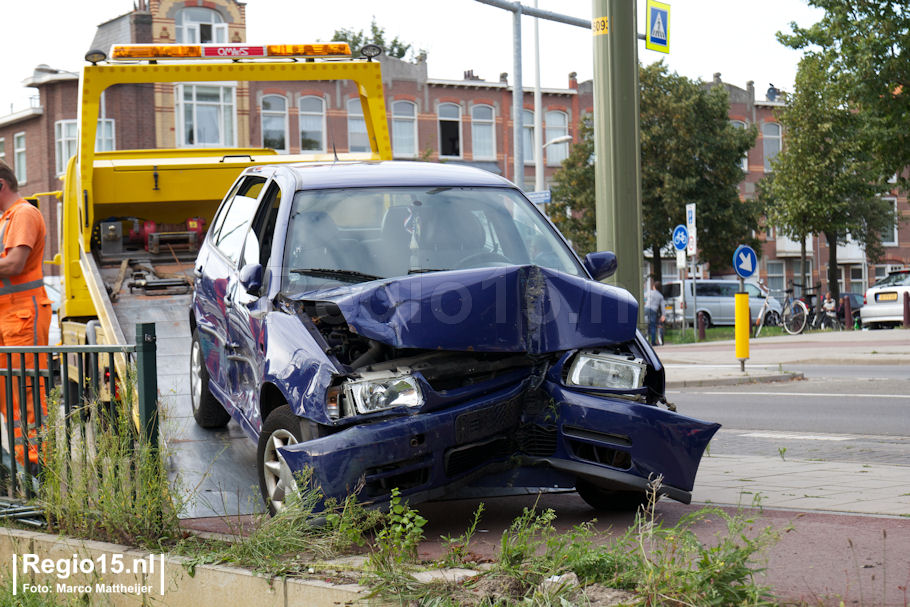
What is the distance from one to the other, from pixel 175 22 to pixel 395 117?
35.0 feet

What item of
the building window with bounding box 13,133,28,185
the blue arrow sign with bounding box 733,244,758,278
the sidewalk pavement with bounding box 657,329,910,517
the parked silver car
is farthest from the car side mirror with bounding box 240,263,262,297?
the building window with bounding box 13,133,28,185

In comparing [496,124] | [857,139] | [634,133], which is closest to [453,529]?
[634,133]

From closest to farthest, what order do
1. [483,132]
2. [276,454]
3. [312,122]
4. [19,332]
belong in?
[276,454] < [19,332] < [312,122] < [483,132]

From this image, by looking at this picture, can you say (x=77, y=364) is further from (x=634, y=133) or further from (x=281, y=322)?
(x=634, y=133)

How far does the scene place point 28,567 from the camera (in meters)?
5.02

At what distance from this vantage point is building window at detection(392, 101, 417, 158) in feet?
172

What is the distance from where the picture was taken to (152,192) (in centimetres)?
1040

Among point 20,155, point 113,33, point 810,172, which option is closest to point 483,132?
point 113,33

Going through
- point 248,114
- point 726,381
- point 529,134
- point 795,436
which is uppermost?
point 248,114

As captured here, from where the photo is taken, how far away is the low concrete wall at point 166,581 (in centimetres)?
390

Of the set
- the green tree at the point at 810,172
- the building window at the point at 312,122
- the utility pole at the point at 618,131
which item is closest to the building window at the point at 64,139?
the building window at the point at 312,122

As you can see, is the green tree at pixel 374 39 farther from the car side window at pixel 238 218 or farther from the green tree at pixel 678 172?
the car side window at pixel 238 218

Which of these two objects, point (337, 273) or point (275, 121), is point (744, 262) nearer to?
point (337, 273)

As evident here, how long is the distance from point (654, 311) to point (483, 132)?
26597 millimetres
